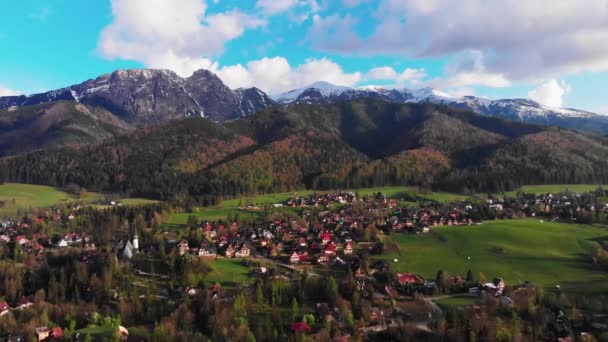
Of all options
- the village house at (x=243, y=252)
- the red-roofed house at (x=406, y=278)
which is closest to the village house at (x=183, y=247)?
the village house at (x=243, y=252)

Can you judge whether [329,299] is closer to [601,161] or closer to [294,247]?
[294,247]

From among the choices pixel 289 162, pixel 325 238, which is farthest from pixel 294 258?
pixel 289 162

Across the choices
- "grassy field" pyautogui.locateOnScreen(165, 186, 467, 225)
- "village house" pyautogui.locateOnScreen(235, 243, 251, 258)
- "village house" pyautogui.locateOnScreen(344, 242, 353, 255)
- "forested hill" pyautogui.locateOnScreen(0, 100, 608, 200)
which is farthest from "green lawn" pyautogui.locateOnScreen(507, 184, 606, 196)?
"village house" pyautogui.locateOnScreen(235, 243, 251, 258)

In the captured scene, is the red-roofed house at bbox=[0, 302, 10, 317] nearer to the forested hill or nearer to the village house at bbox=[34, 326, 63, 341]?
the village house at bbox=[34, 326, 63, 341]

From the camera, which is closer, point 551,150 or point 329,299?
point 329,299

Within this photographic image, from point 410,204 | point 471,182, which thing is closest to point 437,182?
point 471,182
